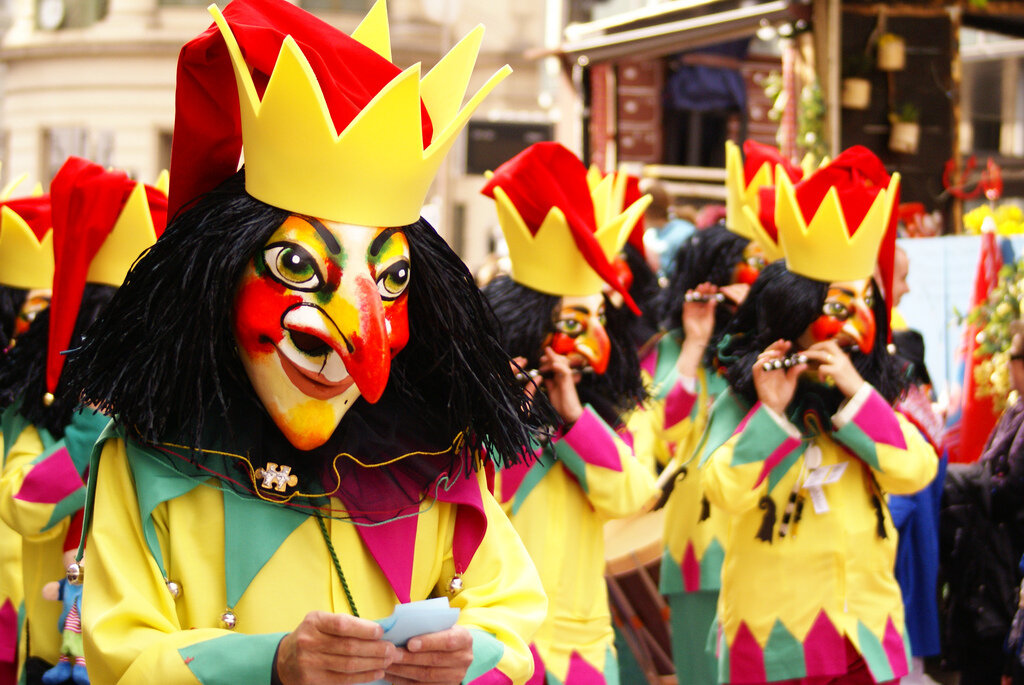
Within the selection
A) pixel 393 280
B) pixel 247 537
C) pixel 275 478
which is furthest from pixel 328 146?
pixel 247 537

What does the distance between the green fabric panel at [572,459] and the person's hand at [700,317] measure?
6.40 feet

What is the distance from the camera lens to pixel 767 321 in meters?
4.64

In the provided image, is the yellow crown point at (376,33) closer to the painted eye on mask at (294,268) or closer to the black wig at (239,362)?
the black wig at (239,362)

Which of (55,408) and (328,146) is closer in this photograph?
(328,146)

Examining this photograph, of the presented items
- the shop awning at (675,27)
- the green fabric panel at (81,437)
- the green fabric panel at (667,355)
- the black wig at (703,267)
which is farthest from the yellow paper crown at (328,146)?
the shop awning at (675,27)

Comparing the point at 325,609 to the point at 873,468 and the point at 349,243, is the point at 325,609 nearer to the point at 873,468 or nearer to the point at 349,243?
the point at 349,243

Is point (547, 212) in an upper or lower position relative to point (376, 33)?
lower

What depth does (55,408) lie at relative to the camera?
4.31 metres

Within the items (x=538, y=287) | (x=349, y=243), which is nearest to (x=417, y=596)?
(x=349, y=243)

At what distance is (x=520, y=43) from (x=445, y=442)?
23.8 metres

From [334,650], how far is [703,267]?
468 centimetres

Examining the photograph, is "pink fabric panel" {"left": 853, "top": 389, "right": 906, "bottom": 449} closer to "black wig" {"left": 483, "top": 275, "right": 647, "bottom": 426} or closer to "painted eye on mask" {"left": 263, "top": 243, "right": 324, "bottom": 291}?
"black wig" {"left": 483, "top": 275, "right": 647, "bottom": 426}

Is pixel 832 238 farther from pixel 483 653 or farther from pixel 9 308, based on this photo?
pixel 9 308

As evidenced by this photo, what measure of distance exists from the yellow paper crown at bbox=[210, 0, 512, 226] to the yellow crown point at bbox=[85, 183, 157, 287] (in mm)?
1851
